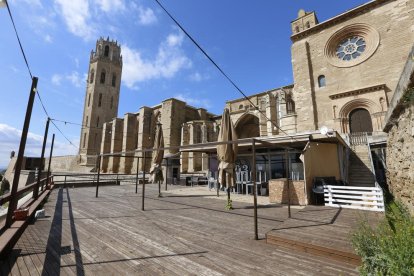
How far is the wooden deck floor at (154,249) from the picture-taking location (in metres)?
2.96

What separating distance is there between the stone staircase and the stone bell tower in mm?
47913

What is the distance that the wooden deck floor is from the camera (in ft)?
9.72

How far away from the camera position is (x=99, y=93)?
49.6m

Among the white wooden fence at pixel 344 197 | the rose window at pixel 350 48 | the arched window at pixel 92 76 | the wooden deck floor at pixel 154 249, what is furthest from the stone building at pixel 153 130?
the wooden deck floor at pixel 154 249

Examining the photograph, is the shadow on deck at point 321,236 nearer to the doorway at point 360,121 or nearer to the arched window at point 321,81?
the doorway at point 360,121

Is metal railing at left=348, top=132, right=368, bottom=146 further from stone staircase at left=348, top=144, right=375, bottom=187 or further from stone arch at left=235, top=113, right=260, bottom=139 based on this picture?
stone arch at left=235, top=113, right=260, bottom=139

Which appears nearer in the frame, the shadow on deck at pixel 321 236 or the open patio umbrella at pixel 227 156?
the shadow on deck at pixel 321 236

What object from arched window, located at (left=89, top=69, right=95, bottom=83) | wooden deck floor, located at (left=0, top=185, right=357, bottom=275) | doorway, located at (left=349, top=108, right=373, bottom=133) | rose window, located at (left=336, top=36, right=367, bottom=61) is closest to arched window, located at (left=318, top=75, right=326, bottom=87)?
rose window, located at (left=336, top=36, right=367, bottom=61)

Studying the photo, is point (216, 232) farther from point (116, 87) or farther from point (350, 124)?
point (116, 87)

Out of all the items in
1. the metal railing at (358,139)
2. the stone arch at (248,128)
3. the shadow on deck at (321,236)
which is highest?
the stone arch at (248,128)

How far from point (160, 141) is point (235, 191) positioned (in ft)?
18.4

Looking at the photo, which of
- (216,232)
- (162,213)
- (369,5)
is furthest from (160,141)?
(369,5)

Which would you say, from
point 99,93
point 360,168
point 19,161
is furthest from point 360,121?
point 99,93

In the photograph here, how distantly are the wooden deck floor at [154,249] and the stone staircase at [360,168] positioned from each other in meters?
9.35
